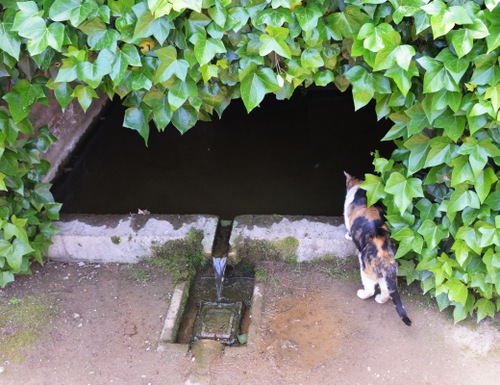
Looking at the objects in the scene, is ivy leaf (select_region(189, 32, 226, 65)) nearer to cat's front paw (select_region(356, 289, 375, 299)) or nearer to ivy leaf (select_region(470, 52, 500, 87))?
ivy leaf (select_region(470, 52, 500, 87))

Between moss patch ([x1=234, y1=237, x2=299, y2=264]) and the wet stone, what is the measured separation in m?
0.43

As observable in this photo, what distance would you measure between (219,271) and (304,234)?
0.84 m

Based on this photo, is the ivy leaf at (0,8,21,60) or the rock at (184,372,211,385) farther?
the rock at (184,372,211,385)

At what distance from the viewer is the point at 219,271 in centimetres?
396

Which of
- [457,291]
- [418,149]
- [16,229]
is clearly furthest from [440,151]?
[16,229]

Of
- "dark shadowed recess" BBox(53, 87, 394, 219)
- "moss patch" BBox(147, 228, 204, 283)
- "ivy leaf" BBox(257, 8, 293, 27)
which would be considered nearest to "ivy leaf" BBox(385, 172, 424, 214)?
"ivy leaf" BBox(257, 8, 293, 27)

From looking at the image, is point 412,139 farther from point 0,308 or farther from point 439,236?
point 0,308

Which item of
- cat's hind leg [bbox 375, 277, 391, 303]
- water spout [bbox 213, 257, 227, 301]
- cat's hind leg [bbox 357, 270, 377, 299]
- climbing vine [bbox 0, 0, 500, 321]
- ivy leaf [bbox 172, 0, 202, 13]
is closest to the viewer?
ivy leaf [bbox 172, 0, 202, 13]

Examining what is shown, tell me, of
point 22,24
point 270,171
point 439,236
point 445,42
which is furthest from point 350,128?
point 22,24

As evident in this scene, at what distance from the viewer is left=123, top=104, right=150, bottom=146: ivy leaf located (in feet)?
9.36

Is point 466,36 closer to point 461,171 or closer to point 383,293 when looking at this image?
point 461,171

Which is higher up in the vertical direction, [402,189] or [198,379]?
[402,189]

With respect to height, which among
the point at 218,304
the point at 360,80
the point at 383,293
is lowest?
the point at 218,304

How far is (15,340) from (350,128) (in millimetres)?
4773
